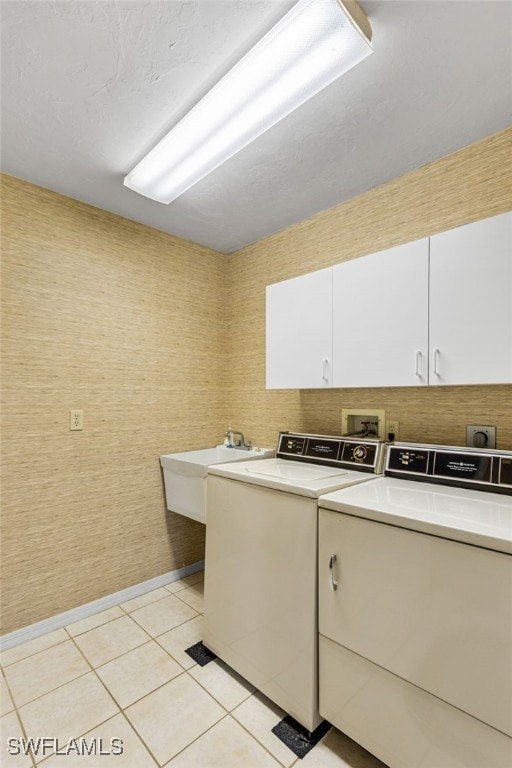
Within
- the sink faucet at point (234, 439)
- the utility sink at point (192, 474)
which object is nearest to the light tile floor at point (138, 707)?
the utility sink at point (192, 474)

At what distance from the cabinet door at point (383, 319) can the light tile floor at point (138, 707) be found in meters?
1.48

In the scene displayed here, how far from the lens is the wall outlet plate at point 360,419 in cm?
201

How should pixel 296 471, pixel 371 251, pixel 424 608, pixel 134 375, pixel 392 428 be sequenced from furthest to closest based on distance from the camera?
pixel 134 375 < pixel 371 251 < pixel 392 428 < pixel 296 471 < pixel 424 608

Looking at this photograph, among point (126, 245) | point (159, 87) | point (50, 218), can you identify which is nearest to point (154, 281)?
point (126, 245)

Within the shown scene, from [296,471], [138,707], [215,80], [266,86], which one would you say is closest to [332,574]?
[296,471]

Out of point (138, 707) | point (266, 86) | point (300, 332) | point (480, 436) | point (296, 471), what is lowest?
point (138, 707)

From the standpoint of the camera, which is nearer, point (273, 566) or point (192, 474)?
point (273, 566)

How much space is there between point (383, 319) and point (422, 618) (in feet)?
3.88

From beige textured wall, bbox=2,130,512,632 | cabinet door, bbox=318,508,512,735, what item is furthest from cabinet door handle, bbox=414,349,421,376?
cabinet door, bbox=318,508,512,735

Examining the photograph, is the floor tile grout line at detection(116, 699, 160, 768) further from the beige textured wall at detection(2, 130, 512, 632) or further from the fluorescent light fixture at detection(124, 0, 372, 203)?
the fluorescent light fixture at detection(124, 0, 372, 203)

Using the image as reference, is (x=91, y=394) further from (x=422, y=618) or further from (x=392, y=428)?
(x=422, y=618)

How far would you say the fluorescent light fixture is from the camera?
1091mm

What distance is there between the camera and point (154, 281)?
2.59m

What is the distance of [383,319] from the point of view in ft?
5.63
